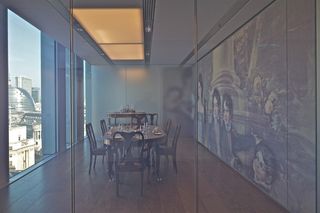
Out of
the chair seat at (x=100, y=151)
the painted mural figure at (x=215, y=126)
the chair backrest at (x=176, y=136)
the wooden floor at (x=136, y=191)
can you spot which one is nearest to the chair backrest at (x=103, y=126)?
the chair seat at (x=100, y=151)

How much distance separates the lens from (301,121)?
2.87 metres

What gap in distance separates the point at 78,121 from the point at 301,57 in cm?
331

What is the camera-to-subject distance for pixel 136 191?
413 cm

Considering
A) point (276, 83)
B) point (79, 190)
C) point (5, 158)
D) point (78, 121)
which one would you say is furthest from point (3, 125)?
point (276, 83)

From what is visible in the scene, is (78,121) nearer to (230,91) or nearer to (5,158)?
(5,158)

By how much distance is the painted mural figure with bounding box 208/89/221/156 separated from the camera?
5469mm

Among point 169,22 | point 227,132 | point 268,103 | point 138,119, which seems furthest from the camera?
point 227,132

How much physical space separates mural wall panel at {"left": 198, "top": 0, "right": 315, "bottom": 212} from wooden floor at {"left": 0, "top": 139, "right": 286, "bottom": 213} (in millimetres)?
301

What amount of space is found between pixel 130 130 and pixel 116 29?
1.99 meters

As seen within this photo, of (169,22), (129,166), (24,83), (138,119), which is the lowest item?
(129,166)

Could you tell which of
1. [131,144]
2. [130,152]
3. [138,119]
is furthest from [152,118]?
[130,152]

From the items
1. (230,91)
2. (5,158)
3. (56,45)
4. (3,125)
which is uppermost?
(56,45)

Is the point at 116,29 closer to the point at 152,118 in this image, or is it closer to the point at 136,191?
the point at 152,118

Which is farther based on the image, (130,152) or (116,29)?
(116,29)
